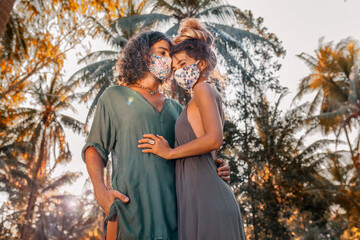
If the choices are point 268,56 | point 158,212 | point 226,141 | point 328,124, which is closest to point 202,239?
point 158,212

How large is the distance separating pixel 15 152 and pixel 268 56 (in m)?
19.1

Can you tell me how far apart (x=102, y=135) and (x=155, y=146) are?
0.42 meters

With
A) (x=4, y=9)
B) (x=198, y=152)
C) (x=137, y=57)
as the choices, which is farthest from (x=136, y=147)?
(x=4, y=9)

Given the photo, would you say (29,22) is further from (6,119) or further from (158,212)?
(158,212)

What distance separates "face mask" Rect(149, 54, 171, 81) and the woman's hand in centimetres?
62

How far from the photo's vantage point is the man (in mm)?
1928

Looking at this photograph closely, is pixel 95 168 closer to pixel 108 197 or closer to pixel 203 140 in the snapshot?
pixel 108 197

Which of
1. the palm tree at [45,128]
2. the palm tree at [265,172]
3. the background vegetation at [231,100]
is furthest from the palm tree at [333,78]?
the palm tree at [45,128]

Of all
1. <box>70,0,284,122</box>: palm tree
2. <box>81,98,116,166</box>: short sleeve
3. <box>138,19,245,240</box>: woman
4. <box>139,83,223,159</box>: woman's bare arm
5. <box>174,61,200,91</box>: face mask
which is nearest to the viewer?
<box>138,19,245,240</box>: woman

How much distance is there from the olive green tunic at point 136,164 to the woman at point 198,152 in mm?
74

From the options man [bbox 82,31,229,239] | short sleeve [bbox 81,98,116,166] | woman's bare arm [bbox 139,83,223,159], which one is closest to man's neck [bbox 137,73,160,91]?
man [bbox 82,31,229,239]

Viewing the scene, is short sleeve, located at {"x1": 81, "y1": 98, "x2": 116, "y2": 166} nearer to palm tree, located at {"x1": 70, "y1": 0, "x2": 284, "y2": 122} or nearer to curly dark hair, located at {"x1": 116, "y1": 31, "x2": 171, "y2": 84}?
curly dark hair, located at {"x1": 116, "y1": 31, "x2": 171, "y2": 84}

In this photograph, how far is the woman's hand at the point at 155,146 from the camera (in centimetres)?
206

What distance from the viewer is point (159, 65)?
8.19ft
